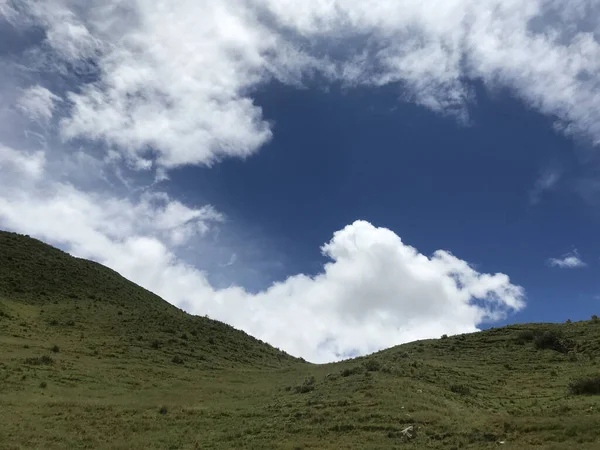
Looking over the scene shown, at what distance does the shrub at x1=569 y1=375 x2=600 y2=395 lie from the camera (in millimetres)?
26172

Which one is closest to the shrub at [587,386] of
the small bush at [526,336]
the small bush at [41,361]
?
the small bush at [526,336]

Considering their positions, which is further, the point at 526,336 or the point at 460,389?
the point at 526,336

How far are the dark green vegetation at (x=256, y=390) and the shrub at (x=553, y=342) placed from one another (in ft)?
0.47

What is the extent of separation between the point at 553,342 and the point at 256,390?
27.9 metres

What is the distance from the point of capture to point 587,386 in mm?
26531

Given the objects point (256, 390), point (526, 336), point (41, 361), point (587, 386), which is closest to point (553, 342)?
point (526, 336)

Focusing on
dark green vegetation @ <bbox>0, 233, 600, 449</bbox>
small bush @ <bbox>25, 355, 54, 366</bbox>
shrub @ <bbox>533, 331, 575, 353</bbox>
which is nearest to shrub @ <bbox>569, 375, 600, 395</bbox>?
dark green vegetation @ <bbox>0, 233, 600, 449</bbox>

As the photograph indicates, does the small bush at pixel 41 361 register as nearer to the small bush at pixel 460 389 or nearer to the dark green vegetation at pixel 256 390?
the dark green vegetation at pixel 256 390

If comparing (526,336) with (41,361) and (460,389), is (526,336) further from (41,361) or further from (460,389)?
(41,361)

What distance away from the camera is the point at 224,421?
26328mm

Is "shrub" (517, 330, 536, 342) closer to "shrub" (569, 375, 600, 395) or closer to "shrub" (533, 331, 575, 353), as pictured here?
"shrub" (533, 331, 575, 353)

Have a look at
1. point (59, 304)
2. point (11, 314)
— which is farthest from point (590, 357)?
point (59, 304)

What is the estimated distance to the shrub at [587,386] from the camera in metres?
26.2

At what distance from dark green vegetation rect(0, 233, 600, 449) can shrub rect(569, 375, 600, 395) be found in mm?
57
